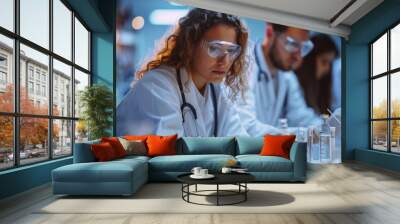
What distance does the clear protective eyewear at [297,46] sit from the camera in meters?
9.43

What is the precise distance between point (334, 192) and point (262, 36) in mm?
5031

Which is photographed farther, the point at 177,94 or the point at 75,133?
the point at 177,94

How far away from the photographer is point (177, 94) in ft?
29.9

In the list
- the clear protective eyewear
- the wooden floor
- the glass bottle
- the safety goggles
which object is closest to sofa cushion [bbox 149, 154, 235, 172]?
the wooden floor

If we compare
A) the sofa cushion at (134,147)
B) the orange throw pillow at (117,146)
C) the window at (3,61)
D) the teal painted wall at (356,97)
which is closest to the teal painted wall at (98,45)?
the orange throw pillow at (117,146)

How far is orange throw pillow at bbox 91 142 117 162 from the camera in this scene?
5820 millimetres

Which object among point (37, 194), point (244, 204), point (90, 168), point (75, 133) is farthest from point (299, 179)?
point (75, 133)

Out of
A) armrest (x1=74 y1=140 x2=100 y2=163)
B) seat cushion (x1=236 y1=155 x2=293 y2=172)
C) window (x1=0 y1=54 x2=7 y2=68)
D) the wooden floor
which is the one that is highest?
window (x1=0 y1=54 x2=7 y2=68)

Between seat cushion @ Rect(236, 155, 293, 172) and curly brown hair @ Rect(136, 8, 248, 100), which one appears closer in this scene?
seat cushion @ Rect(236, 155, 293, 172)

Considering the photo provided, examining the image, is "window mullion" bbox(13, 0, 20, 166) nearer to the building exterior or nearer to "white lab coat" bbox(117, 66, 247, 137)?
the building exterior

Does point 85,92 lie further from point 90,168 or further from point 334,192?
point 334,192

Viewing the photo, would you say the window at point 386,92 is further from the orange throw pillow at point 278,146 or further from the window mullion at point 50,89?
the window mullion at point 50,89

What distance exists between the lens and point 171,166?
6.14 metres

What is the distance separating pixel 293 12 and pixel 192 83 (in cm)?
284
